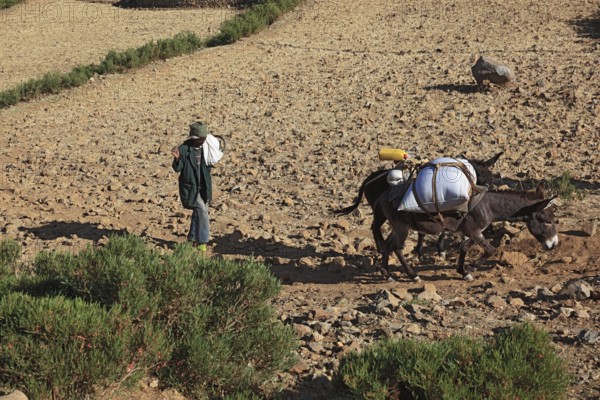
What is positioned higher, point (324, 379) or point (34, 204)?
point (324, 379)

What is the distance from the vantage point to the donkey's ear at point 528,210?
30.8 feet

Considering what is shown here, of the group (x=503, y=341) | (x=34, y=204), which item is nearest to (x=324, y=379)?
(x=503, y=341)

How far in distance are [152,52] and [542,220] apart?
44.1ft

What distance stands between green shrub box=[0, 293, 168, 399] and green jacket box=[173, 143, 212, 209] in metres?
4.29

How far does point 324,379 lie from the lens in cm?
690

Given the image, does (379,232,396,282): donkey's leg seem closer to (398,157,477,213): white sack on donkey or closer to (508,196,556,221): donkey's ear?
(398,157,477,213): white sack on donkey

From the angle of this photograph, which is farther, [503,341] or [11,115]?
[11,115]

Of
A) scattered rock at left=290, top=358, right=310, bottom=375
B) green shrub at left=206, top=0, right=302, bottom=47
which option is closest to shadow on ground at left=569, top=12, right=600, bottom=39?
green shrub at left=206, top=0, right=302, bottom=47

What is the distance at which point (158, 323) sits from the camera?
6.68 meters

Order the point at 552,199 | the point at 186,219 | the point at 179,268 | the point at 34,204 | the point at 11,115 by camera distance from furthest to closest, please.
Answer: the point at 11,115 < the point at 34,204 < the point at 186,219 < the point at 552,199 < the point at 179,268

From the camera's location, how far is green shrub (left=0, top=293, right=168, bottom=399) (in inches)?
232

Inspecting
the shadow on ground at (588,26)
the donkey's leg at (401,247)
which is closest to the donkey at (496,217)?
the donkey's leg at (401,247)

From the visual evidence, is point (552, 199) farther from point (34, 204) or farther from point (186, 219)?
point (34, 204)

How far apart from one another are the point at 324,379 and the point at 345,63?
43.0ft
